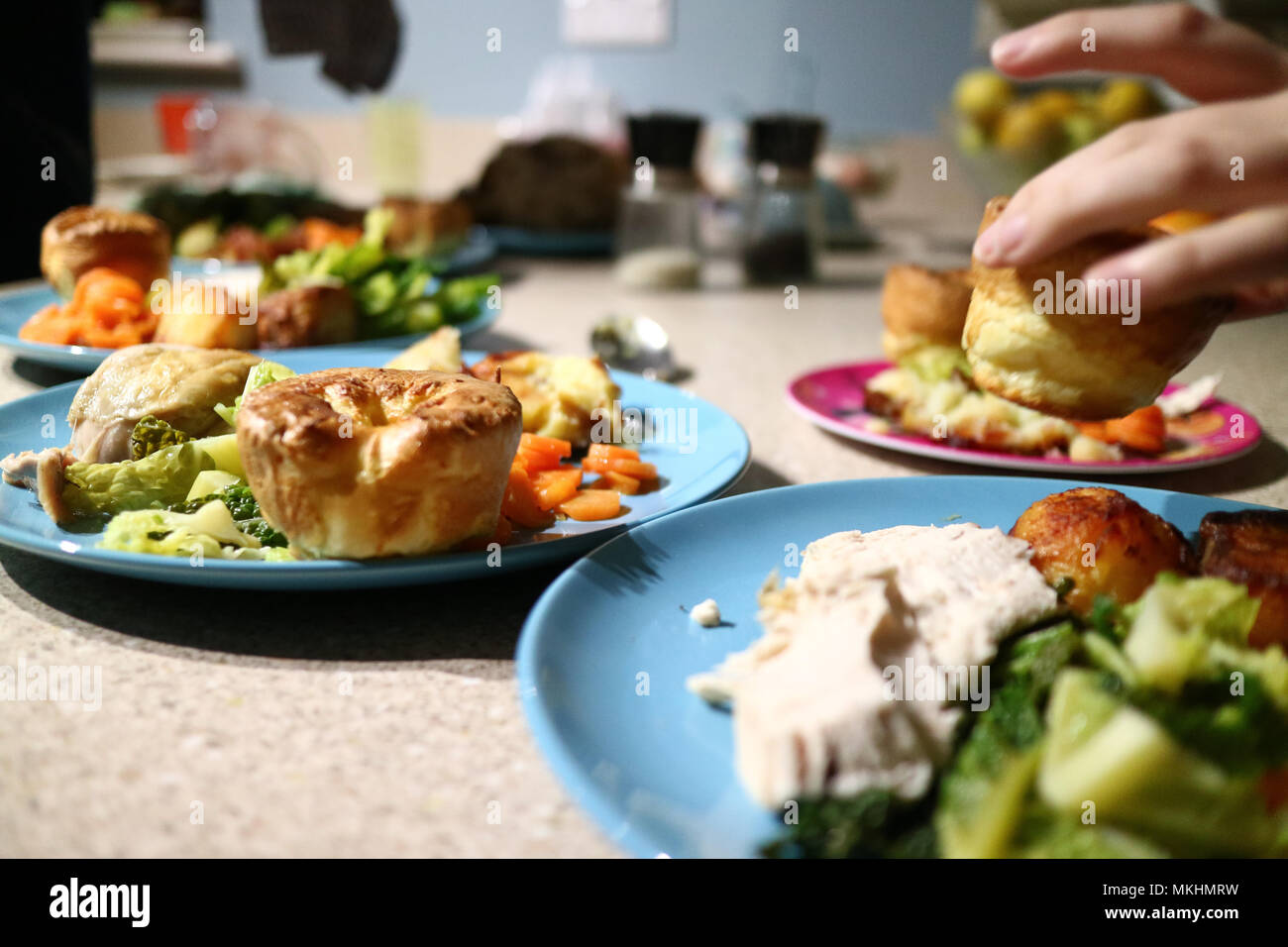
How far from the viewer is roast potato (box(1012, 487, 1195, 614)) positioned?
102cm

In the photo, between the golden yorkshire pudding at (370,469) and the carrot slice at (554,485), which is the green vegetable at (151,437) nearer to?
the golden yorkshire pudding at (370,469)

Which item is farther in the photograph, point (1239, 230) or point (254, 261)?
point (254, 261)

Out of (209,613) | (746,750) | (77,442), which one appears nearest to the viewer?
(746,750)

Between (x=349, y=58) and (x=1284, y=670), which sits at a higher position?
(x=349, y=58)

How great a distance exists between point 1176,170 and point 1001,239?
0.53 ft

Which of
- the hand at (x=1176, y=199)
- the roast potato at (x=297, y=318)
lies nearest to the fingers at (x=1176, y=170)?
the hand at (x=1176, y=199)

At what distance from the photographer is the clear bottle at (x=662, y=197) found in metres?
3.63

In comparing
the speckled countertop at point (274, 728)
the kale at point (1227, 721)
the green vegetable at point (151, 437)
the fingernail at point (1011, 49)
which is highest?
the fingernail at point (1011, 49)

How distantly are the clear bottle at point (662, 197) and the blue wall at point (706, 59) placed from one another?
2.08 meters

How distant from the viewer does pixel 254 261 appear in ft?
10.0

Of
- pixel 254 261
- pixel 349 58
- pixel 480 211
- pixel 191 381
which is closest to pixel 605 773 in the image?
pixel 191 381
